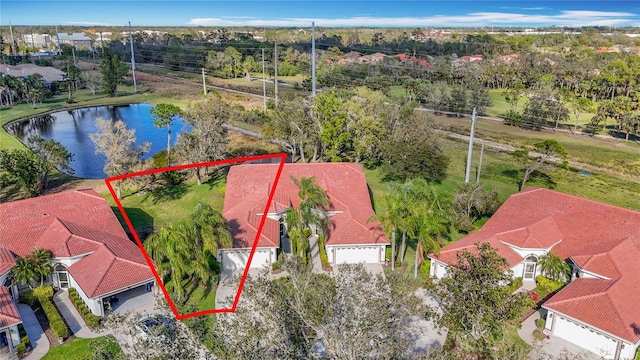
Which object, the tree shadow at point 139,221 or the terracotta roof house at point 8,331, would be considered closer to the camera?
the terracotta roof house at point 8,331

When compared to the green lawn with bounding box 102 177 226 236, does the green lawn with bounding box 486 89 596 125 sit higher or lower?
higher

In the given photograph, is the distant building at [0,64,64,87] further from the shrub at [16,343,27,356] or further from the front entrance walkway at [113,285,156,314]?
the shrub at [16,343,27,356]

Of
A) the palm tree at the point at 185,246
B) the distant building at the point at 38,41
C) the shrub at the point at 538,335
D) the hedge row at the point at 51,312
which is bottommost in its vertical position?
the shrub at the point at 538,335

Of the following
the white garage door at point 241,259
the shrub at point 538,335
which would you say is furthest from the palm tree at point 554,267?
the white garage door at point 241,259

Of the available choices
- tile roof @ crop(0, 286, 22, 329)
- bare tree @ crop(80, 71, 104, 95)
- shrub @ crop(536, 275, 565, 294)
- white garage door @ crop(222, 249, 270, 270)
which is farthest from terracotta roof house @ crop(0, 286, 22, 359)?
bare tree @ crop(80, 71, 104, 95)

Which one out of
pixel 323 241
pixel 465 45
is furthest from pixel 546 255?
pixel 465 45

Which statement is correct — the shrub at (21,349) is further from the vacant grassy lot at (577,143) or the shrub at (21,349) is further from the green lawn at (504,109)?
the green lawn at (504,109)

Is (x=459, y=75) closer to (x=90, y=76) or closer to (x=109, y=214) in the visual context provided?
(x=90, y=76)
